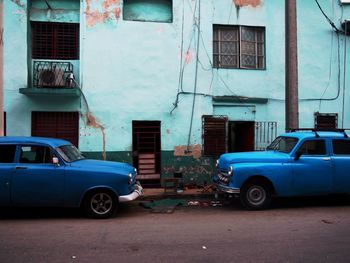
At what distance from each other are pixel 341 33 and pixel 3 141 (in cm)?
1142

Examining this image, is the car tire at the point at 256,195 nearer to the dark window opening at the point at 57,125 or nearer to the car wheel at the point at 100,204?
the car wheel at the point at 100,204

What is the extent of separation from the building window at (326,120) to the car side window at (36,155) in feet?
30.5

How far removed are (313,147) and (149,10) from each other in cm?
678

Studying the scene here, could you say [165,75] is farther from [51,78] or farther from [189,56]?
[51,78]

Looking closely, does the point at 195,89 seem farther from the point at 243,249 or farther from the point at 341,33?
the point at 243,249

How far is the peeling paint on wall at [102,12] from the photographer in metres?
12.5

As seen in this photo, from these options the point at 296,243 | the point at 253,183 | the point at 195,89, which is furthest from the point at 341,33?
the point at 296,243

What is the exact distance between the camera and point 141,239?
21.9ft

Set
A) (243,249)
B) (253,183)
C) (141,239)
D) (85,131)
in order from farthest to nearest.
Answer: (85,131), (253,183), (141,239), (243,249)

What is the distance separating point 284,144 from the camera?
33.3 feet

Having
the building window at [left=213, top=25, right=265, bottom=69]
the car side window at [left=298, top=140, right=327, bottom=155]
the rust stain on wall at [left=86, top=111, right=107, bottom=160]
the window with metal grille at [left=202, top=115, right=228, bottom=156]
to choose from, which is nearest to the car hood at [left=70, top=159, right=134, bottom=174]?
the rust stain on wall at [left=86, top=111, right=107, bottom=160]

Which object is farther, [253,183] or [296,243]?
[253,183]

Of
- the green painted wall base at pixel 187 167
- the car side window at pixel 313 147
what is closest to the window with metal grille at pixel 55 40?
the green painted wall base at pixel 187 167

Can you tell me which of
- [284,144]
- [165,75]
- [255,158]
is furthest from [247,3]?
[255,158]
